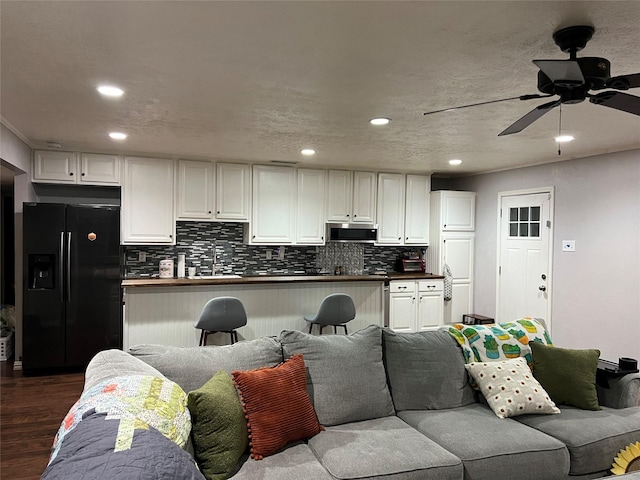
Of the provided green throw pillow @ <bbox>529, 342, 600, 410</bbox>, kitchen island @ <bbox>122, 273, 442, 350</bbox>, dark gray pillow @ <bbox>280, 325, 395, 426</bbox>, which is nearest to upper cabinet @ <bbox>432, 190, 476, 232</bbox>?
kitchen island @ <bbox>122, 273, 442, 350</bbox>

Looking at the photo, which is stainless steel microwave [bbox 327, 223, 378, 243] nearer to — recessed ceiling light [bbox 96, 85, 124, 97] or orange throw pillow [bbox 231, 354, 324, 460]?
recessed ceiling light [bbox 96, 85, 124, 97]

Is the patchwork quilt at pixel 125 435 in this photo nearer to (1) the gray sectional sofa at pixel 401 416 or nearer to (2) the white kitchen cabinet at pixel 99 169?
(1) the gray sectional sofa at pixel 401 416

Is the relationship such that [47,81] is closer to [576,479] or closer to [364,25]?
[364,25]

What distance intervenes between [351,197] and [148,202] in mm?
2612

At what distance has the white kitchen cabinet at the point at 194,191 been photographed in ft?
18.1

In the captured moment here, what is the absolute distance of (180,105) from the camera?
3264 millimetres

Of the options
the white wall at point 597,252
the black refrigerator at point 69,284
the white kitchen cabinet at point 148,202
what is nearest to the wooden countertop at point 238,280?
the black refrigerator at point 69,284

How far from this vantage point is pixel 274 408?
219 centimetres

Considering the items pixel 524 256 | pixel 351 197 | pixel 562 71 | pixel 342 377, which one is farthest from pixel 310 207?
pixel 562 71

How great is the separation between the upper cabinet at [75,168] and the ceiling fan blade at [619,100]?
15.7 feet

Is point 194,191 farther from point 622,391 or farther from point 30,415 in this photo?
point 622,391

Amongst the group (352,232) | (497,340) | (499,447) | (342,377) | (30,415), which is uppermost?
(352,232)

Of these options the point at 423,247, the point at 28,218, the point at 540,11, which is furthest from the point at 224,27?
the point at 423,247

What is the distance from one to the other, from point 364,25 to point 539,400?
2.25 meters
